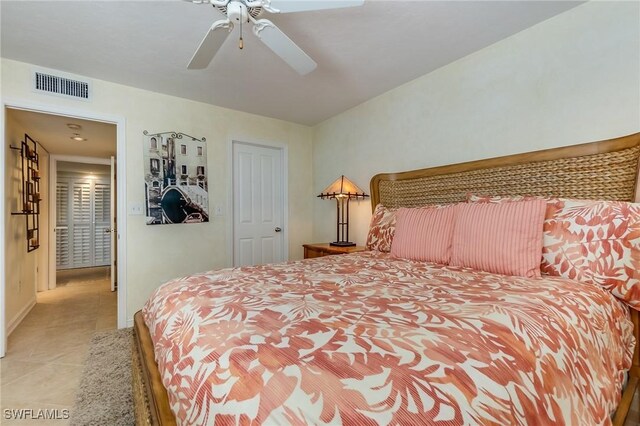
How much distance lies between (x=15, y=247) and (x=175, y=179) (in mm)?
1744

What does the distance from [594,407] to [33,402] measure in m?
2.69

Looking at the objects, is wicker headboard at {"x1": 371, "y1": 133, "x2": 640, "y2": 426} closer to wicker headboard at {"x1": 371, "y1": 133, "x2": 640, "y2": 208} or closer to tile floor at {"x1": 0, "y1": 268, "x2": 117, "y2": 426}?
wicker headboard at {"x1": 371, "y1": 133, "x2": 640, "y2": 208}

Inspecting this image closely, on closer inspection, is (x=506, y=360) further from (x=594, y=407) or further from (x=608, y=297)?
(x=608, y=297)

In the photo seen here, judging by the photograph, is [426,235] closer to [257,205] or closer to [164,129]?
[257,205]

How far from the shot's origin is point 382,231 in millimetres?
2432

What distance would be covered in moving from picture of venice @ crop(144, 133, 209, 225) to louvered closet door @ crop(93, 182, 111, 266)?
4155 mm

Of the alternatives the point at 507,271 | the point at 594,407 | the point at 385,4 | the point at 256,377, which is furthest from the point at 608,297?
the point at 385,4

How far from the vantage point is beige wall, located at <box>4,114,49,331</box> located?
102 inches

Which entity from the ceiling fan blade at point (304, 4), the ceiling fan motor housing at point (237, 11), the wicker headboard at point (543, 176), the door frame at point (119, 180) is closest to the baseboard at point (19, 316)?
the door frame at point (119, 180)

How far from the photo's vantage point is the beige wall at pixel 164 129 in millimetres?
2691

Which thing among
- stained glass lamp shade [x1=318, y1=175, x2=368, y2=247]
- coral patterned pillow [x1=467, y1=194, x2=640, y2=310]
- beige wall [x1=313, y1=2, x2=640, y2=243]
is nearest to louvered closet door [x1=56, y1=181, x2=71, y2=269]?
stained glass lamp shade [x1=318, y1=175, x2=368, y2=247]

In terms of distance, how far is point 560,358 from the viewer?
2.74ft

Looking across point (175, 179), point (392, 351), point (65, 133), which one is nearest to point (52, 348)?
point (175, 179)

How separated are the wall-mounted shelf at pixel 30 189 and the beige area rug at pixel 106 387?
5.82 feet
